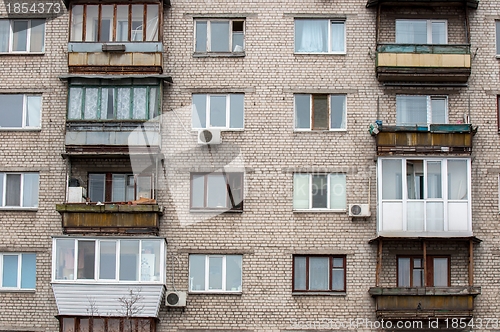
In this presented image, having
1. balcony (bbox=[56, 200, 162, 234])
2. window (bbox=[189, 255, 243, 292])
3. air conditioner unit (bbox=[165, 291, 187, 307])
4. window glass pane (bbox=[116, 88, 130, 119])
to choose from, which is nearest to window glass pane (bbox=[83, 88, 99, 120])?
window glass pane (bbox=[116, 88, 130, 119])

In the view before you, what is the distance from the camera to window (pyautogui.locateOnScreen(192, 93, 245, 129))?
30.0 m

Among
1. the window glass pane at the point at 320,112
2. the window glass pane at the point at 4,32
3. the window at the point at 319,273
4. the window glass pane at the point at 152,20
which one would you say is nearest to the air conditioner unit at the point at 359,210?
the window at the point at 319,273

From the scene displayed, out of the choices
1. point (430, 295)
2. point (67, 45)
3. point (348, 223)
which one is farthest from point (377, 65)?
point (67, 45)

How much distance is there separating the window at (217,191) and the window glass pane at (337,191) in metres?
2.65

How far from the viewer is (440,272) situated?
28875mm

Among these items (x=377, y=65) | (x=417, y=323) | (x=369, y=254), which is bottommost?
(x=417, y=323)

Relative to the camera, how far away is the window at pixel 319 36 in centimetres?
3039

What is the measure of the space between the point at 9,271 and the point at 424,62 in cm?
1346

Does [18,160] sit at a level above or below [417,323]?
above

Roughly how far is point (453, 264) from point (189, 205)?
775 centimetres

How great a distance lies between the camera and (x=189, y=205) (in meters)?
29.3

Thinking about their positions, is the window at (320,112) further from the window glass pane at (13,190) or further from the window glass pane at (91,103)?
the window glass pane at (13,190)

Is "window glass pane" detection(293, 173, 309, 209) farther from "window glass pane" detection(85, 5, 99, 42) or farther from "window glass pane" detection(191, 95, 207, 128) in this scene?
"window glass pane" detection(85, 5, 99, 42)

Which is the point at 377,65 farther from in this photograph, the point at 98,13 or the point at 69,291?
the point at 69,291
